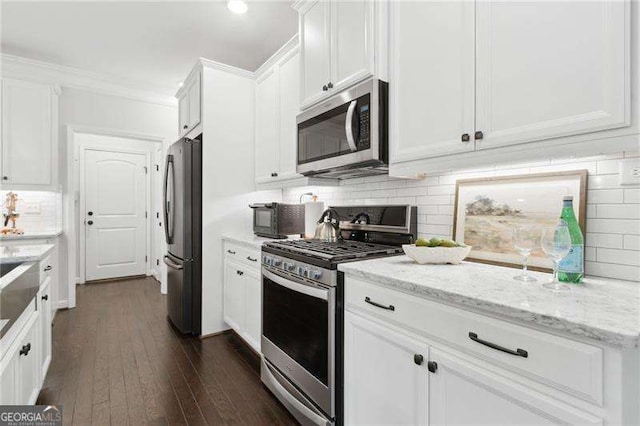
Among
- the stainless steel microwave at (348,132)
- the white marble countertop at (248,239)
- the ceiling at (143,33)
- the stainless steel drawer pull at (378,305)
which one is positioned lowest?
the stainless steel drawer pull at (378,305)

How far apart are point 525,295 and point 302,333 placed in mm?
1114

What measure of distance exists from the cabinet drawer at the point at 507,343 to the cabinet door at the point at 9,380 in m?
1.53

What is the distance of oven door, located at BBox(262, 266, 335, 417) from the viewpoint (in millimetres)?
1577

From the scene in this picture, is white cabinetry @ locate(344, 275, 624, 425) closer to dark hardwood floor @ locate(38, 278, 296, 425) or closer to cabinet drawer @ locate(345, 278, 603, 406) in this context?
cabinet drawer @ locate(345, 278, 603, 406)

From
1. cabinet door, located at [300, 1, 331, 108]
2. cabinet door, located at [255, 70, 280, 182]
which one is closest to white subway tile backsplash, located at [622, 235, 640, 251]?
cabinet door, located at [300, 1, 331, 108]

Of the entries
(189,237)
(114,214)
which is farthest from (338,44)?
(114,214)

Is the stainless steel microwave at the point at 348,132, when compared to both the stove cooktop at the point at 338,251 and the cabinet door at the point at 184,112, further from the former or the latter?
the cabinet door at the point at 184,112

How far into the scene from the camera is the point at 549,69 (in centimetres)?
114

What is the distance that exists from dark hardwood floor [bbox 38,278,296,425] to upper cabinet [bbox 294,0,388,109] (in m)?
1.96

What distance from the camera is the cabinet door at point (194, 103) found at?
310 cm

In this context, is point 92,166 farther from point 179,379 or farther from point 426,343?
point 426,343

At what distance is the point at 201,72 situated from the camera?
301 cm

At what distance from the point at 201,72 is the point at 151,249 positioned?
373cm

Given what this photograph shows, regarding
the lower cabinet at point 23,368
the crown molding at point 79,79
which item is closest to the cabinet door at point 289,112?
the lower cabinet at point 23,368
